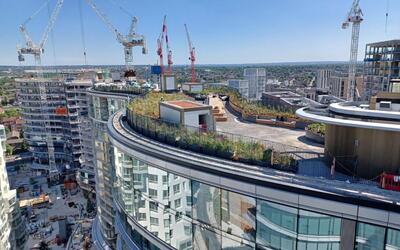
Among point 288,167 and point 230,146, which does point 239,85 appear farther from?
point 288,167

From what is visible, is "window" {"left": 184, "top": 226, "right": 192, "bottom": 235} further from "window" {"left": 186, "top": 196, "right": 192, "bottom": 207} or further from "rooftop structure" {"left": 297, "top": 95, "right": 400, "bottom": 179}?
"rooftop structure" {"left": 297, "top": 95, "right": 400, "bottom": 179}

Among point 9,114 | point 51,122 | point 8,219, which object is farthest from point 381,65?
point 9,114

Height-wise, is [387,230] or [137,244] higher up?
[387,230]

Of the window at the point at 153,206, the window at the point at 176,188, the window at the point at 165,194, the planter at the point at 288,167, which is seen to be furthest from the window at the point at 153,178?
the planter at the point at 288,167

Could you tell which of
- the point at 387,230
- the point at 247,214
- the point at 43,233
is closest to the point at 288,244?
the point at 247,214

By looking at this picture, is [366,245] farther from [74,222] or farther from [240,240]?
[74,222]

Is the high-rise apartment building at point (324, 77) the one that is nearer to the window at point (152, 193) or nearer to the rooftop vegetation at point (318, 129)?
the rooftop vegetation at point (318, 129)
